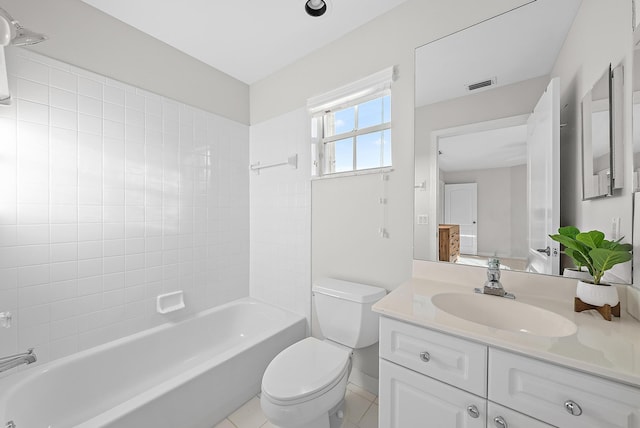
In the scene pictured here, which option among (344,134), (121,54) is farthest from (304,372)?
(121,54)

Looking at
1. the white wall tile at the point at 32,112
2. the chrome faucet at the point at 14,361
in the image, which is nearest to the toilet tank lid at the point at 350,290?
the chrome faucet at the point at 14,361

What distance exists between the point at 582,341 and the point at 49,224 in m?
2.41

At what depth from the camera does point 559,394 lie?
0.68m

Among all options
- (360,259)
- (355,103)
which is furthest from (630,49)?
(360,259)

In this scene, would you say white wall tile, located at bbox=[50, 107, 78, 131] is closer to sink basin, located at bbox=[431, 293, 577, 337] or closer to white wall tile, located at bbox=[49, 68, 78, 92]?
white wall tile, located at bbox=[49, 68, 78, 92]

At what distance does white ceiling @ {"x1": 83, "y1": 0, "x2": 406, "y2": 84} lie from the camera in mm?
1546

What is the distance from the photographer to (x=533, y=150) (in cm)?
117

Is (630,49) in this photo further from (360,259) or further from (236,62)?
(236,62)

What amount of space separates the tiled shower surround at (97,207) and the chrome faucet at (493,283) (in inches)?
78.5

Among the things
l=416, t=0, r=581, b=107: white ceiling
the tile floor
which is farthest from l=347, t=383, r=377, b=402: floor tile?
l=416, t=0, r=581, b=107: white ceiling

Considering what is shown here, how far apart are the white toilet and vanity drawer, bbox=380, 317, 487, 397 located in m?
0.40

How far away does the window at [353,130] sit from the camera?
1.69 m

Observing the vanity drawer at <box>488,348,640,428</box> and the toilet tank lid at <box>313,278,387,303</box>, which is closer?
the vanity drawer at <box>488,348,640,428</box>

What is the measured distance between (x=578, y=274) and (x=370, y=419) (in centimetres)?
131
